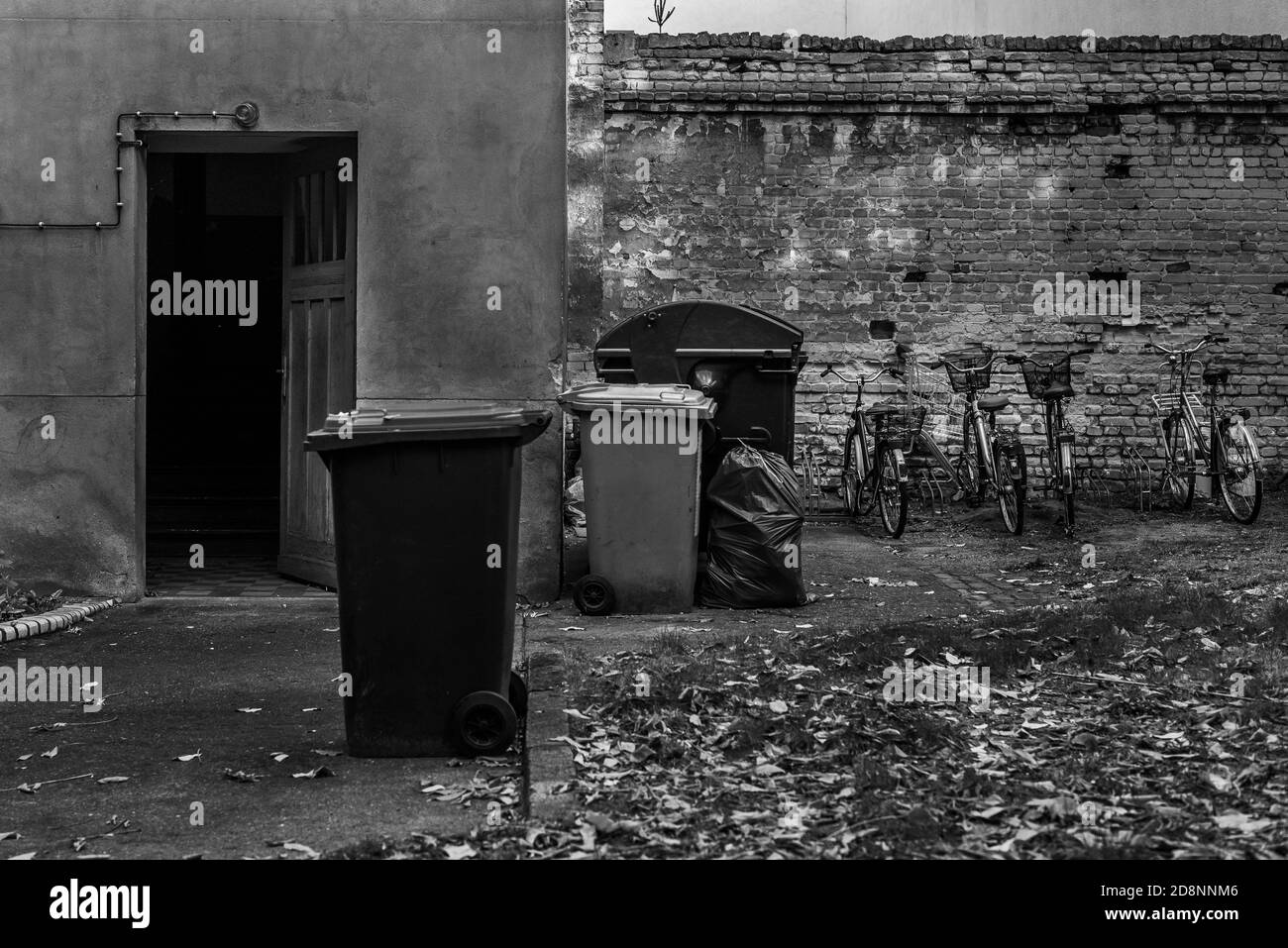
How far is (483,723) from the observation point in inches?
203

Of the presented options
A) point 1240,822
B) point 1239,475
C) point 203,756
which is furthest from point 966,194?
point 1240,822

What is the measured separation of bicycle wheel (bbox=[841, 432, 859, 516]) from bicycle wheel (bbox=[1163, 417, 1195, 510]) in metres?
2.53

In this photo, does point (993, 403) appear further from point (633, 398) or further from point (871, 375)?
point (633, 398)

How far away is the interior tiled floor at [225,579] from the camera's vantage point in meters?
8.92

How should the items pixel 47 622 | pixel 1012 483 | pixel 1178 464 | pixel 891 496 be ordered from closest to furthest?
1. pixel 47 622
2. pixel 1012 483
3. pixel 891 496
4. pixel 1178 464

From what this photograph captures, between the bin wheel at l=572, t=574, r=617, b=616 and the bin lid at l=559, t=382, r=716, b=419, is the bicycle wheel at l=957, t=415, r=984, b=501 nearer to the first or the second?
the bin lid at l=559, t=382, r=716, b=419

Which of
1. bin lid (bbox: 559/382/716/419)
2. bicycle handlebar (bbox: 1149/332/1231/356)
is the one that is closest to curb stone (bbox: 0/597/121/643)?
bin lid (bbox: 559/382/716/419)

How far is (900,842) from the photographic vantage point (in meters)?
3.94

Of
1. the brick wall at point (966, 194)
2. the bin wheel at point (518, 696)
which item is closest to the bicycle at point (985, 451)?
the brick wall at point (966, 194)

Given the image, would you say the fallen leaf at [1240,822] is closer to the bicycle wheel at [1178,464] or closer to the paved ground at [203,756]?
the paved ground at [203,756]

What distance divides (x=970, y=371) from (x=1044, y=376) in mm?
597

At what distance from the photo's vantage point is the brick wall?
42.4 feet

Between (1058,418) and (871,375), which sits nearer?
(1058,418)

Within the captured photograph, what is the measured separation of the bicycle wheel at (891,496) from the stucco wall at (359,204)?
355 centimetres
